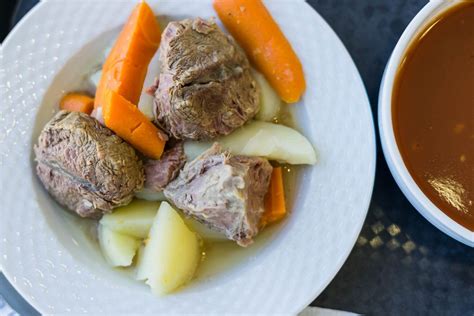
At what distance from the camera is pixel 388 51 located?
2.06 m

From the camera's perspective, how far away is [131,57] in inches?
74.0

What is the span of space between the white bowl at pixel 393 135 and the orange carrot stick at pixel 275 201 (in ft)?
1.27

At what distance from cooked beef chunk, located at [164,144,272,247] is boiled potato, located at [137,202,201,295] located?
0.06 meters

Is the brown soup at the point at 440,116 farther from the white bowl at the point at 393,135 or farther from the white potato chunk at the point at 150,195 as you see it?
the white potato chunk at the point at 150,195

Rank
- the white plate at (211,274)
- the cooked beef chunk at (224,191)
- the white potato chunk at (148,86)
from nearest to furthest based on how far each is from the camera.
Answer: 1. the cooked beef chunk at (224,191)
2. the white plate at (211,274)
3. the white potato chunk at (148,86)

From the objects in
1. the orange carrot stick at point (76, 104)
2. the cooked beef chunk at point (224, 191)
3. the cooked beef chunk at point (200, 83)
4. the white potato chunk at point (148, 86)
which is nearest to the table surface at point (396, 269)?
the cooked beef chunk at point (224, 191)

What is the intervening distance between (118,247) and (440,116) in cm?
114

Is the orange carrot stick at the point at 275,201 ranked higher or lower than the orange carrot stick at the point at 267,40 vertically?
lower

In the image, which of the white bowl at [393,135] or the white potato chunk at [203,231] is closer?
the white bowl at [393,135]

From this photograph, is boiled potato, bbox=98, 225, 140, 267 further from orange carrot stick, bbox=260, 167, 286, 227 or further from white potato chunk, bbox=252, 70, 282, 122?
white potato chunk, bbox=252, 70, 282, 122

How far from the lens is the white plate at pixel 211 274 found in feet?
5.90

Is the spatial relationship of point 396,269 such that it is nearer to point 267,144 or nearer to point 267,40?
point 267,144

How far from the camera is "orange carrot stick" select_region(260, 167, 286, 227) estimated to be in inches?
74.2

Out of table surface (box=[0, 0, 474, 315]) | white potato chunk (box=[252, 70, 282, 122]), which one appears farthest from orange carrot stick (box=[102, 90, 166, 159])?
table surface (box=[0, 0, 474, 315])
